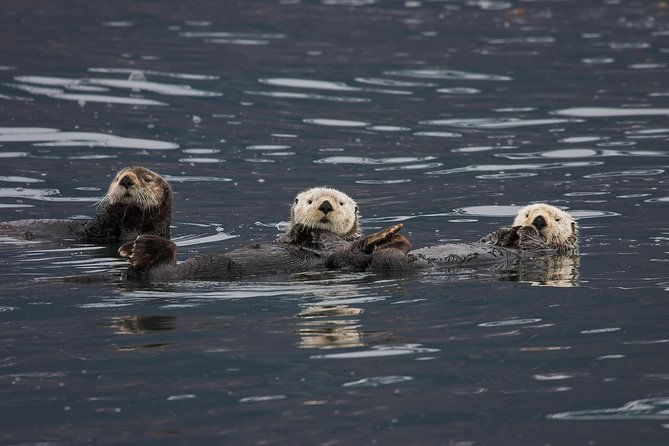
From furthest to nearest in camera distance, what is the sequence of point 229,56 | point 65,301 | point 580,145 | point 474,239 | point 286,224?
point 229,56 → point 580,145 → point 286,224 → point 474,239 → point 65,301

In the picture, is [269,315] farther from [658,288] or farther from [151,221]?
[151,221]

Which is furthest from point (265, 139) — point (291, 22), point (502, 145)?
point (291, 22)

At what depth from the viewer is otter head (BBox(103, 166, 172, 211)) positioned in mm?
8648

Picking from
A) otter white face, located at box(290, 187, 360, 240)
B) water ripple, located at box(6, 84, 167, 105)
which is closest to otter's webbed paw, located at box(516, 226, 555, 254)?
otter white face, located at box(290, 187, 360, 240)

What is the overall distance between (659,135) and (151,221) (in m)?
6.49

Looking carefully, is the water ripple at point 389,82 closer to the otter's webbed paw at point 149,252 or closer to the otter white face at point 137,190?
the otter white face at point 137,190

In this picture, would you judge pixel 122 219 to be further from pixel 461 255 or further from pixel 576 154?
pixel 576 154

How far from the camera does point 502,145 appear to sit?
12.7 meters

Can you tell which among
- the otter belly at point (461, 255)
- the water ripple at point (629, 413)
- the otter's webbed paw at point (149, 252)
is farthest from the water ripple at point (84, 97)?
the water ripple at point (629, 413)

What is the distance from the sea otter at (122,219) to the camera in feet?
28.3

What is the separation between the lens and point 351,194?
10.5m

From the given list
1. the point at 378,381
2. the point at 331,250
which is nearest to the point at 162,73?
the point at 331,250

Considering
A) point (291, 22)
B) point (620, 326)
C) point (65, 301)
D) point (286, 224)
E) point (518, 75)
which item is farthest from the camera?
point (291, 22)

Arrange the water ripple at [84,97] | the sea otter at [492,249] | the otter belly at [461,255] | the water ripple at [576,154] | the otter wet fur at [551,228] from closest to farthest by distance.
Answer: the sea otter at [492,249], the otter belly at [461,255], the otter wet fur at [551,228], the water ripple at [576,154], the water ripple at [84,97]
